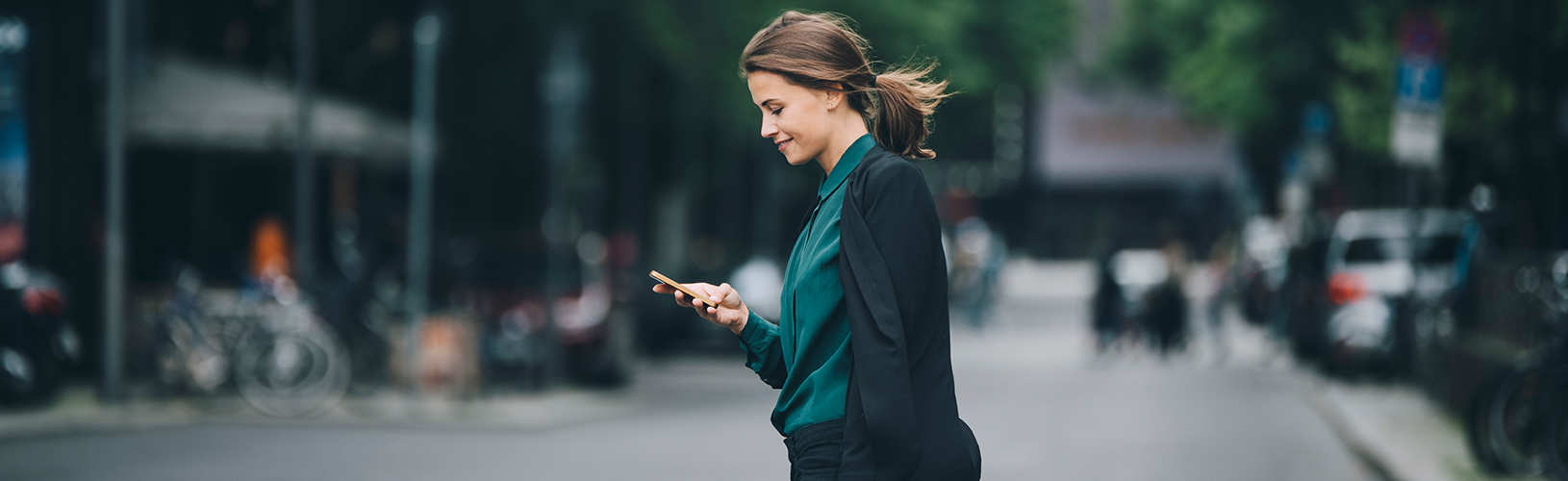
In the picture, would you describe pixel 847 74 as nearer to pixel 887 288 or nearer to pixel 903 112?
pixel 903 112

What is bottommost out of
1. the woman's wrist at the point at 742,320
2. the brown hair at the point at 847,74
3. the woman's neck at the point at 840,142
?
the woman's wrist at the point at 742,320

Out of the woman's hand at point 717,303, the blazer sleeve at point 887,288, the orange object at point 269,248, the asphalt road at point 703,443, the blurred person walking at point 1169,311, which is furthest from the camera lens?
the blurred person walking at point 1169,311

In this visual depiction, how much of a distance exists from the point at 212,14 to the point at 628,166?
7.91 m

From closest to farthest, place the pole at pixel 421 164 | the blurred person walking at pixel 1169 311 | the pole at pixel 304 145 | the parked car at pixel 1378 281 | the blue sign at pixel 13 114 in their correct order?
the blue sign at pixel 13 114, the pole at pixel 304 145, the parked car at pixel 1378 281, the pole at pixel 421 164, the blurred person walking at pixel 1169 311

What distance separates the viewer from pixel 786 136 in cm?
318

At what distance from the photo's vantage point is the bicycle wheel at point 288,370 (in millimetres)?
13250

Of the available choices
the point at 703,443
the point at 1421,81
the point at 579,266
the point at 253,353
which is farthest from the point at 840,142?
the point at 579,266

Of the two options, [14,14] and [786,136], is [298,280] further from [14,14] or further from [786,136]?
[786,136]

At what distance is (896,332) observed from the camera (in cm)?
292

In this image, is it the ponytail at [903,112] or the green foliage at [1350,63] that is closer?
the ponytail at [903,112]

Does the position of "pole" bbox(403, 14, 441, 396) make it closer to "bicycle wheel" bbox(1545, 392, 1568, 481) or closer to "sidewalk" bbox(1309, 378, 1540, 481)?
"sidewalk" bbox(1309, 378, 1540, 481)

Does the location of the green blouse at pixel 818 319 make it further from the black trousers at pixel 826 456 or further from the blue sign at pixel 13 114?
the blue sign at pixel 13 114

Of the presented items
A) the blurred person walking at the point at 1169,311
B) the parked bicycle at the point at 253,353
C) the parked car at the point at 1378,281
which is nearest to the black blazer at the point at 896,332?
the parked bicycle at the point at 253,353

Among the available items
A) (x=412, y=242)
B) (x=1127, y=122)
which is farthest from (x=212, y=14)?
(x=1127, y=122)
